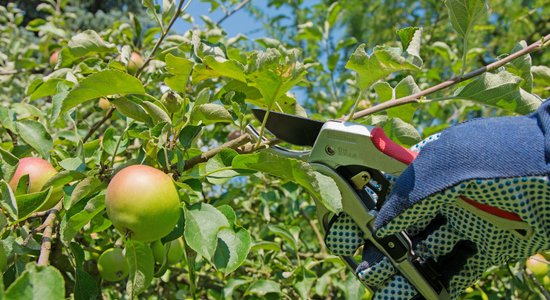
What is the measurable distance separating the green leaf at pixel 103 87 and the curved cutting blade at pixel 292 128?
23 cm

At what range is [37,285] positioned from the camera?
58 cm

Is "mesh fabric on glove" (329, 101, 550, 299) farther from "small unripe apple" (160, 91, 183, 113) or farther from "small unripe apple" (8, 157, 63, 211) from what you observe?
"small unripe apple" (8, 157, 63, 211)

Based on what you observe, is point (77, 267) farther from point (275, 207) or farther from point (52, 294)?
point (275, 207)

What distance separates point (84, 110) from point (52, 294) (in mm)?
1680

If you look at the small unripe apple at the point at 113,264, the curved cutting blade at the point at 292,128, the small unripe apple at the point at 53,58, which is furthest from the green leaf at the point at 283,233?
the small unripe apple at the point at 53,58

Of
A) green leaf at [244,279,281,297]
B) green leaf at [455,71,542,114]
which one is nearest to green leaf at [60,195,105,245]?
green leaf at [244,279,281,297]

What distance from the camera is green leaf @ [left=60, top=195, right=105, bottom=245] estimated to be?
81cm

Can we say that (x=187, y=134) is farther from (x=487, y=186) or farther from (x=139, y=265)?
(x=487, y=186)

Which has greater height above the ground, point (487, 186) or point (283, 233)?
point (487, 186)

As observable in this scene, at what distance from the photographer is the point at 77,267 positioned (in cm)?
92

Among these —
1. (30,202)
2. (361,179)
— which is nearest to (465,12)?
(361,179)

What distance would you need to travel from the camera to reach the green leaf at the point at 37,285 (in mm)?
568

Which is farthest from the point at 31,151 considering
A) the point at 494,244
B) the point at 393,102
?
the point at 494,244

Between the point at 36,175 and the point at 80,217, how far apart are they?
0.83 feet
